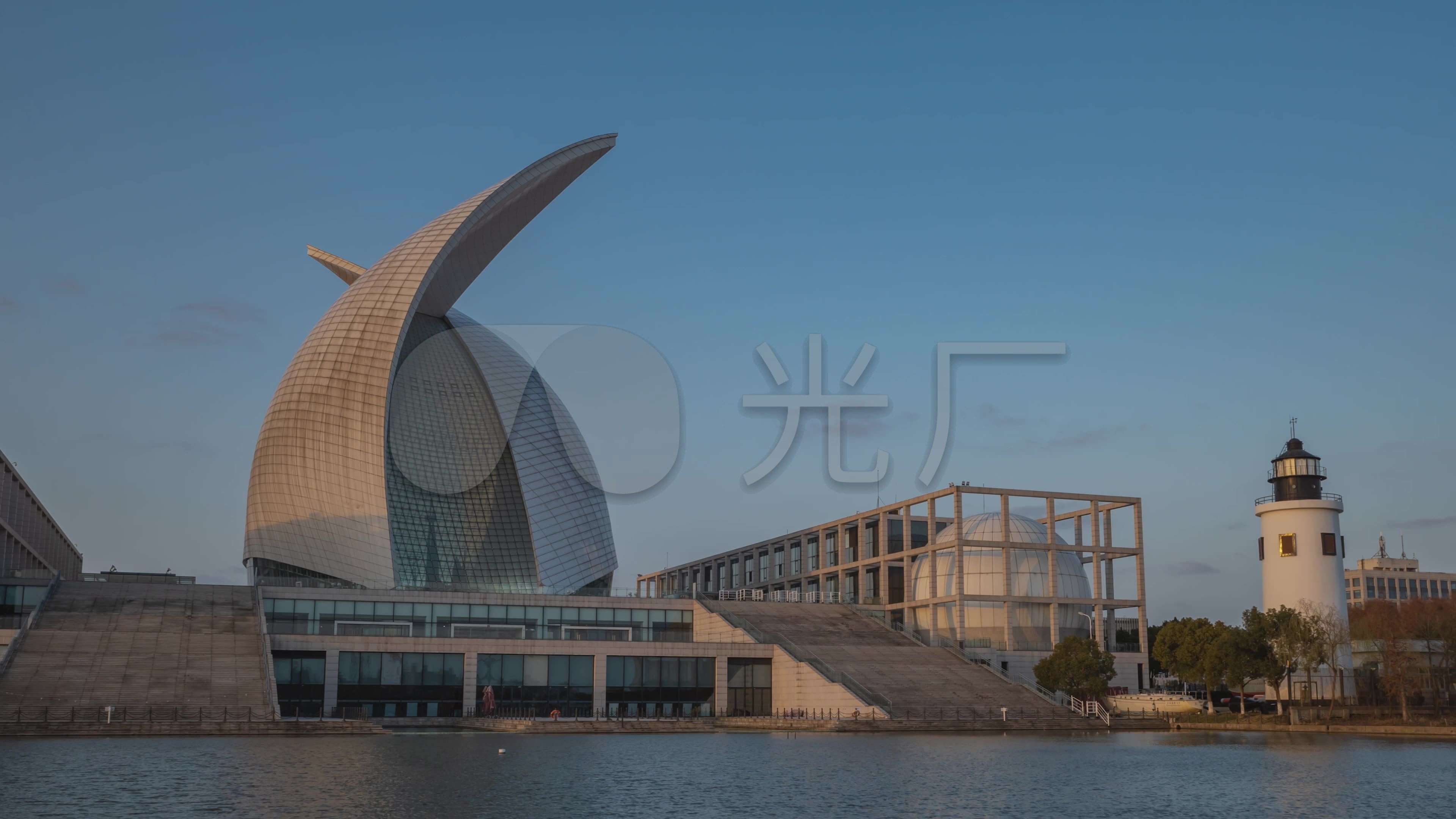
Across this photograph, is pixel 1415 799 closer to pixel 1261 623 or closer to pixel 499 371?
pixel 1261 623

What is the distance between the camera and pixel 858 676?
61375 millimetres

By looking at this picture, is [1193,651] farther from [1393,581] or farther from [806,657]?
[1393,581]

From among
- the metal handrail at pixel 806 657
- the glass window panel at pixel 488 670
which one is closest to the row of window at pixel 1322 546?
the metal handrail at pixel 806 657

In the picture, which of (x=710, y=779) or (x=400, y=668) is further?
(x=400, y=668)

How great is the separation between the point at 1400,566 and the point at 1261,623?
12047cm

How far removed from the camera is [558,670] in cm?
6106

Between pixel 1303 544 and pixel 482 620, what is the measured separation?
44.7 metres

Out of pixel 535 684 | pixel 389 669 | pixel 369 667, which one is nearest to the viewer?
pixel 369 667

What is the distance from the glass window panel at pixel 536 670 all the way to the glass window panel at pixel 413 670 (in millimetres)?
4802

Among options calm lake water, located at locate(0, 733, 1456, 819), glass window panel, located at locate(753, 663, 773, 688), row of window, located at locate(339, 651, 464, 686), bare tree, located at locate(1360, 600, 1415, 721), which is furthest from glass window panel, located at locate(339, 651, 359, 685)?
bare tree, located at locate(1360, 600, 1415, 721)

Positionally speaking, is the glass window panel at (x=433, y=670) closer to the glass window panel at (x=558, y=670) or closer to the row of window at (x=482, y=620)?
the row of window at (x=482, y=620)

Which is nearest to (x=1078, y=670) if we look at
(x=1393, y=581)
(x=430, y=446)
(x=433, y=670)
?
(x=433, y=670)

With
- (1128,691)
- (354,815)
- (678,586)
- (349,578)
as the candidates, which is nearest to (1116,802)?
(354,815)

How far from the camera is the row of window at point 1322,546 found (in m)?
71.3
